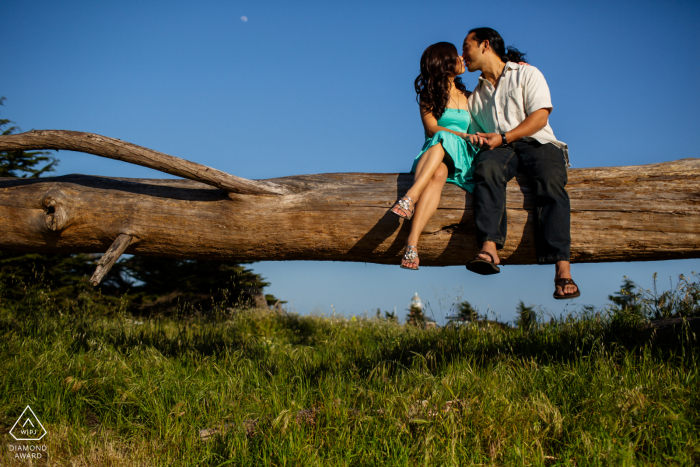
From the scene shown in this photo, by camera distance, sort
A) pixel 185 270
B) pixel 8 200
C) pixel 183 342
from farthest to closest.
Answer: pixel 185 270 → pixel 183 342 → pixel 8 200

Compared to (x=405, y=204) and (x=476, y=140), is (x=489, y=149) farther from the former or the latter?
(x=405, y=204)

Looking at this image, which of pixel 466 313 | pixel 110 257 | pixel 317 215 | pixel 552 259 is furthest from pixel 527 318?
pixel 110 257

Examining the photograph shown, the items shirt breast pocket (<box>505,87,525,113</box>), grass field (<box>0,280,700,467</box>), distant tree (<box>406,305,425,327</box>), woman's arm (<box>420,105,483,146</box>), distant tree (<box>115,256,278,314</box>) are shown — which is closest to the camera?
grass field (<box>0,280,700,467</box>)

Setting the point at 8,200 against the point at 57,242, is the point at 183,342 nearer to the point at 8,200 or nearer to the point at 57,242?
the point at 57,242

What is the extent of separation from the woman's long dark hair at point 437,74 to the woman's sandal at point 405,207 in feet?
3.95

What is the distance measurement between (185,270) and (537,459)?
8586mm

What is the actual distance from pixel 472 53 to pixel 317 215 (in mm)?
2342

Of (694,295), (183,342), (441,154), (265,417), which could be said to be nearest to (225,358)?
(183,342)

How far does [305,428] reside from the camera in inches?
113

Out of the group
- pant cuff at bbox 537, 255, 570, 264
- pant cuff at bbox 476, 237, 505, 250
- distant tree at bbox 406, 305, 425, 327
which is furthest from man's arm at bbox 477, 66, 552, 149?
distant tree at bbox 406, 305, 425, 327

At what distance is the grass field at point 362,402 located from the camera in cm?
263

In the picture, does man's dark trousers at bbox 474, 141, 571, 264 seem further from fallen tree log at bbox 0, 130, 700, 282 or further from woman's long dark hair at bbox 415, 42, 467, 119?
woman's long dark hair at bbox 415, 42, 467, 119

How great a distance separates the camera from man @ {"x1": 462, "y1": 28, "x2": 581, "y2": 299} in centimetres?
363

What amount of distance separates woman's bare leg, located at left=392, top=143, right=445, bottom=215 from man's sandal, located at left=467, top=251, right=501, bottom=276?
0.70 m
